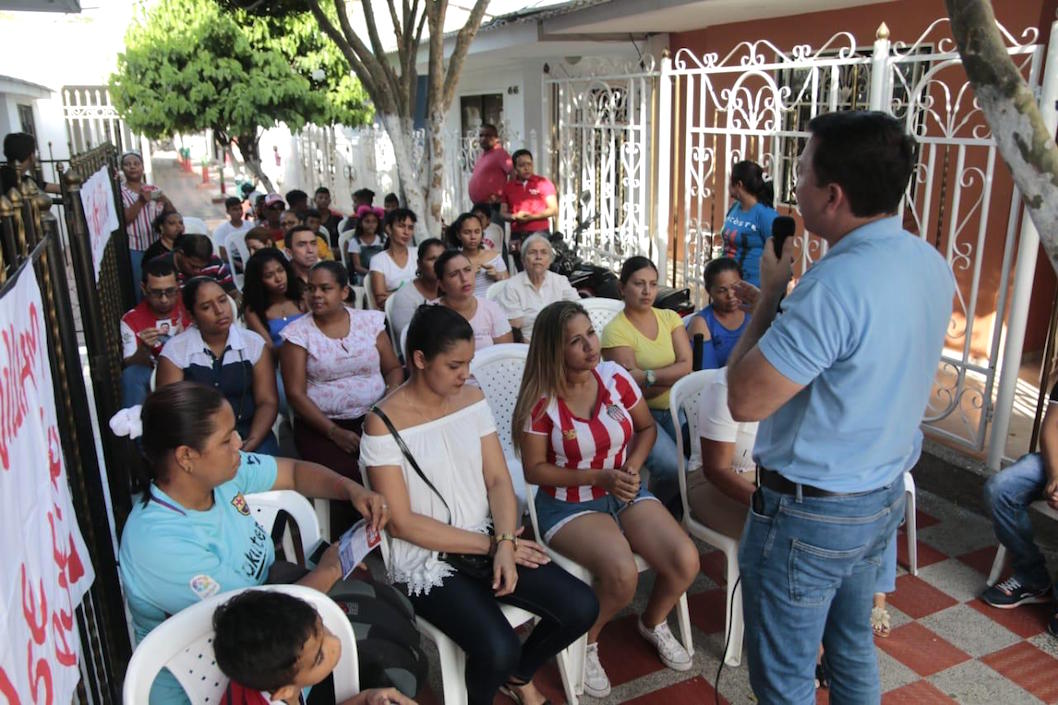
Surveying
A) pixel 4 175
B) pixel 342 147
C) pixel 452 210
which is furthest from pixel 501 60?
pixel 4 175

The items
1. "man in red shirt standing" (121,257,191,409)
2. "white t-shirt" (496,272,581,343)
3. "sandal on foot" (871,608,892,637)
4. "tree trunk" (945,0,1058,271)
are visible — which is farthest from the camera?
"white t-shirt" (496,272,581,343)

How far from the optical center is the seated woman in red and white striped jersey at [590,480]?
2936 millimetres

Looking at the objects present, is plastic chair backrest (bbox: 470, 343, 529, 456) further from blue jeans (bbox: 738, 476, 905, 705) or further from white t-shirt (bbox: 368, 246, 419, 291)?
white t-shirt (bbox: 368, 246, 419, 291)

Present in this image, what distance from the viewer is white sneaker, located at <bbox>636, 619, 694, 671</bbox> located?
3.07 metres

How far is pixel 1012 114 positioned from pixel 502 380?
2.26m

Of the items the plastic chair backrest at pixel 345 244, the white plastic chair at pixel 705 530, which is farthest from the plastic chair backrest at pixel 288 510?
the plastic chair backrest at pixel 345 244

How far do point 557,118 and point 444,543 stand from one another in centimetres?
703

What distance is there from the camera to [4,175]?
3.59 m

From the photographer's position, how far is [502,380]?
386cm

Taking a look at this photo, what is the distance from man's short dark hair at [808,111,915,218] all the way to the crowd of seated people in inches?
29.8

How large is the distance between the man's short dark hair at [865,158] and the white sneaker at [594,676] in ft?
6.17

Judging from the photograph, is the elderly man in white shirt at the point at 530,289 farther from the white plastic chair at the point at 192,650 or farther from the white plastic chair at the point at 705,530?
the white plastic chair at the point at 192,650

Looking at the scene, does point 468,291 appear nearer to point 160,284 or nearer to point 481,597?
point 160,284

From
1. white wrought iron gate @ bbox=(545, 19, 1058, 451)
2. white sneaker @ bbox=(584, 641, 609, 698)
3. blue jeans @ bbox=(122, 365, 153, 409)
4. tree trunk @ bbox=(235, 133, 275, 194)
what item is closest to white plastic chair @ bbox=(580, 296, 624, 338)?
white wrought iron gate @ bbox=(545, 19, 1058, 451)
